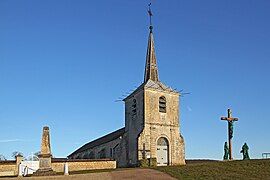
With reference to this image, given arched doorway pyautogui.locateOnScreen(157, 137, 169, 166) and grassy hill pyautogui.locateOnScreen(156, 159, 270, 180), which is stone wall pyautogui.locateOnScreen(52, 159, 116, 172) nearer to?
arched doorway pyautogui.locateOnScreen(157, 137, 169, 166)

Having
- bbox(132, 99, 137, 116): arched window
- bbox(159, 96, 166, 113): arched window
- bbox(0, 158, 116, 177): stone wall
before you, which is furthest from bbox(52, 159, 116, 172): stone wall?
bbox(159, 96, 166, 113): arched window

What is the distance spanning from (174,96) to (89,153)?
18.1 m

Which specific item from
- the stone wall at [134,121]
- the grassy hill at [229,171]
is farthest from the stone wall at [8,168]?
the grassy hill at [229,171]

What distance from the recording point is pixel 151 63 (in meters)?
43.9

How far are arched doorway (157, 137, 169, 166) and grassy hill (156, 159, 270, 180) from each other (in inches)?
531

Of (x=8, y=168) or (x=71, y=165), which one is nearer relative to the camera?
(x=8, y=168)

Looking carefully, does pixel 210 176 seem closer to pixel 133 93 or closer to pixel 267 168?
pixel 267 168

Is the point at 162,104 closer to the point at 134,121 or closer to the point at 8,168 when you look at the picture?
the point at 134,121

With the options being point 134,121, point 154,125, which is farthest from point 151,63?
point 154,125

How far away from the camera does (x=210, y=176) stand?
21.9 meters

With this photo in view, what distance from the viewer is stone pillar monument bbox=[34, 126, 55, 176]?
27172 mm

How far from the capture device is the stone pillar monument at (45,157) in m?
27.2

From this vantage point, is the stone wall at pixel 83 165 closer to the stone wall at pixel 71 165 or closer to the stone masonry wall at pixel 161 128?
the stone wall at pixel 71 165

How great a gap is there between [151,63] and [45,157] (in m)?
20.1
